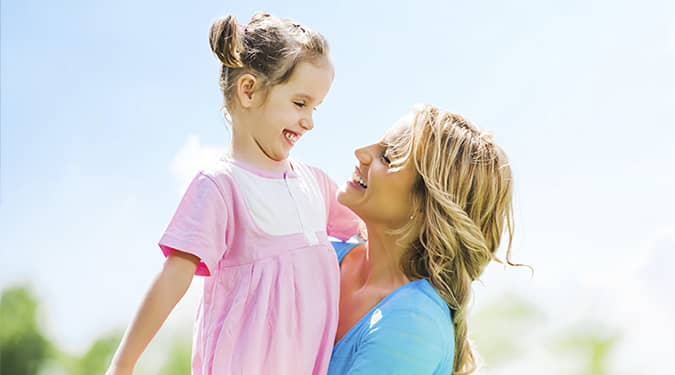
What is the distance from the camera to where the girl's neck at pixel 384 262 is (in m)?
2.39

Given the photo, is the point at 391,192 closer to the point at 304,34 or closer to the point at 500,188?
the point at 500,188

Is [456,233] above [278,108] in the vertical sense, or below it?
below

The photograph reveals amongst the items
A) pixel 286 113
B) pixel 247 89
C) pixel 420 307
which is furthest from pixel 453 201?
pixel 247 89

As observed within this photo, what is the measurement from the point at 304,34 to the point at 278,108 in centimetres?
23

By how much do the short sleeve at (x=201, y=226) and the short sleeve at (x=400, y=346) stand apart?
449mm

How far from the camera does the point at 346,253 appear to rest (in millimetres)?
2557

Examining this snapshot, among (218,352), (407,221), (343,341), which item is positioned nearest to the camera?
(218,352)

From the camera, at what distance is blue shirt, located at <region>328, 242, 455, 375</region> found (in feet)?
6.97

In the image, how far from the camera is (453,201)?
2.33 meters

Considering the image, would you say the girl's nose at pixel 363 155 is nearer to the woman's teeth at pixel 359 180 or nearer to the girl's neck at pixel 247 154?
the woman's teeth at pixel 359 180

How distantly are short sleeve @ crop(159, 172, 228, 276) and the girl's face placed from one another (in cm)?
20

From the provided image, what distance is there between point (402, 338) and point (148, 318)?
645 millimetres

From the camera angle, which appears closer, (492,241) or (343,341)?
(343,341)

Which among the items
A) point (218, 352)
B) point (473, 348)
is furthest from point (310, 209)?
point (473, 348)
